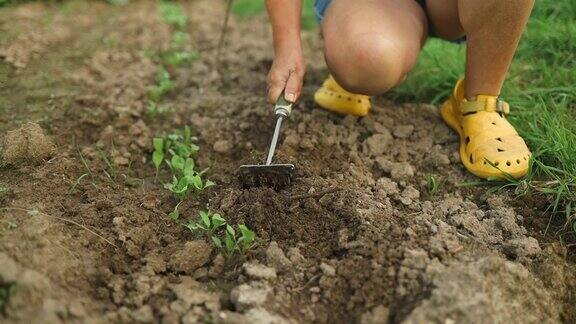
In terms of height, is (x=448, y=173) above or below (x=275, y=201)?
below

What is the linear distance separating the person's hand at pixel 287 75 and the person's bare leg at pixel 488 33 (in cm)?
60

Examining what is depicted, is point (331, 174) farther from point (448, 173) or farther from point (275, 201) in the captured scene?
point (448, 173)

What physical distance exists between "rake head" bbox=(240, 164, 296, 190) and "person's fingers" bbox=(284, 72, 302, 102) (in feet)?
0.78

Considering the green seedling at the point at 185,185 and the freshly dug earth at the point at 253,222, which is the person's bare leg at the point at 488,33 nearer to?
the freshly dug earth at the point at 253,222

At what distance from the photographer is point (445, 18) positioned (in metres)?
2.23

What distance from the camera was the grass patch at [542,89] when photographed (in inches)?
75.9

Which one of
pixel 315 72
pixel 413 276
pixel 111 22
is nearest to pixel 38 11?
pixel 111 22

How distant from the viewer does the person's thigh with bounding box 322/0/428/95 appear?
1.99 meters

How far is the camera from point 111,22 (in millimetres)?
3328

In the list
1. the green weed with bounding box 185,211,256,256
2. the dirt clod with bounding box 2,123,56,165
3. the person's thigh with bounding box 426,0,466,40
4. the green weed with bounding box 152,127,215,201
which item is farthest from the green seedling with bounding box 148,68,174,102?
the person's thigh with bounding box 426,0,466,40

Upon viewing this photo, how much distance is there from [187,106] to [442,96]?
1.10 meters

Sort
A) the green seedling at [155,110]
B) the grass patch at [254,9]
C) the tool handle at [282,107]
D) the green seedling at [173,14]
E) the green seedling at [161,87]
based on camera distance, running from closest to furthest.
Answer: the tool handle at [282,107]
the green seedling at [155,110]
the green seedling at [161,87]
the green seedling at [173,14]
the grass patch at [254,9]

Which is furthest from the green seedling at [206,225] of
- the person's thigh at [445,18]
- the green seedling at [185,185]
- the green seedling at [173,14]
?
the green seedling at [173,14]

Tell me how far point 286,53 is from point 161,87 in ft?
2.78
